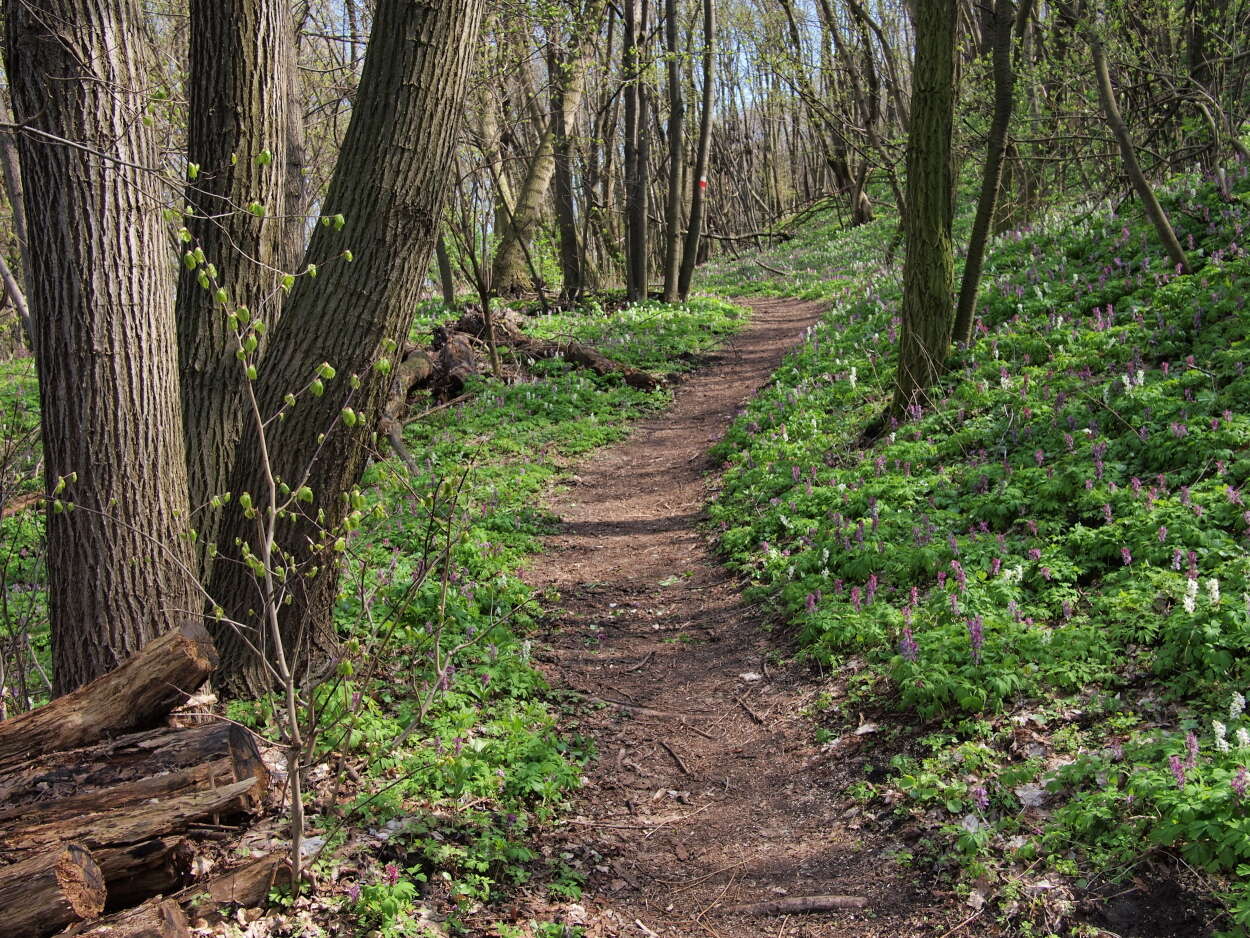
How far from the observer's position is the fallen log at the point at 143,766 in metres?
3.27

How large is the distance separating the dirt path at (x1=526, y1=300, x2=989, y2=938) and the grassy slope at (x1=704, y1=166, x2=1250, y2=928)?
276 millimetres

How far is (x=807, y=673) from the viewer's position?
17.1ft

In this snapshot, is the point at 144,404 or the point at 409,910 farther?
the point at 144,404

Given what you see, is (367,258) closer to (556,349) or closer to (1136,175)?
(1136,175)

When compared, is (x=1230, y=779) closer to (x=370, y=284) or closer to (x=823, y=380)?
(x=370, y=284)

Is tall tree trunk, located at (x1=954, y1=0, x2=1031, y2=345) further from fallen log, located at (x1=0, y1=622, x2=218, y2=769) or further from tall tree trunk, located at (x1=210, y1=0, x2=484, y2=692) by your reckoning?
fallen log, located at (x1=0, y1=622, x2=218, y2=769)

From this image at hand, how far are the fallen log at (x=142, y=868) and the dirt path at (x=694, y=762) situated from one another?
160 cm

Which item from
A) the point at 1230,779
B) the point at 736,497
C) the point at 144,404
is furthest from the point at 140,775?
the point at 736,497

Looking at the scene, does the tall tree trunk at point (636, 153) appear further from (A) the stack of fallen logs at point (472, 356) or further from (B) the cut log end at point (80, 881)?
(B) the cut log end at point (80, 881)

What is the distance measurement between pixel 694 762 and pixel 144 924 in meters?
2.69

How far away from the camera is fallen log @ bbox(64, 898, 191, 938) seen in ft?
8.95

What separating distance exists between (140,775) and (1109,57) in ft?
43.1

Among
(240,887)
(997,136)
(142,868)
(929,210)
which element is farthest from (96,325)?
(997,136)

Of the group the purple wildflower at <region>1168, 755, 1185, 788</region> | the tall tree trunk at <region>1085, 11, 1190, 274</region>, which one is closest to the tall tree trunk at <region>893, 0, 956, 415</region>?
the tall tree trunk at <region>1085, 11, 1190, 274</region>
